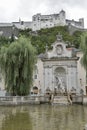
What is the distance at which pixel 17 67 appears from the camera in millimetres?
41875

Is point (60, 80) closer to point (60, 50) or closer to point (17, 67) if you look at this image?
point (60, 50)

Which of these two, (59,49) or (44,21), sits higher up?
(44,21)

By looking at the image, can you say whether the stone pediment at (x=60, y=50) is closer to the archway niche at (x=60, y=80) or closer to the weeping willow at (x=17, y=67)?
the archway niche at (x=60, y=80)

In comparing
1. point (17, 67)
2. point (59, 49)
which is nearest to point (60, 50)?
point (59, 49)

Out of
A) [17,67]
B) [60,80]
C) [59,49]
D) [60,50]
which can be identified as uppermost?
[59,49]

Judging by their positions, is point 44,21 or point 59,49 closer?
point 59,49

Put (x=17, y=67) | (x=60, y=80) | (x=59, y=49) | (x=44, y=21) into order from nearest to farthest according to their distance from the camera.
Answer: (x=17, y=67)
(x=60, y=80)
(x=59, y=49)
(x=44, y=21)

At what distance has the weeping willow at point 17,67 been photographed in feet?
136

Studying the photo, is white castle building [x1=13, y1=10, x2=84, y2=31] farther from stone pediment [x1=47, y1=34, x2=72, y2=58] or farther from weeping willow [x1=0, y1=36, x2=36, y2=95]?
weeping willow [x1=0, y1=36, x2=36, y2=95]

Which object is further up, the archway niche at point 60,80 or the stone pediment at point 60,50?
the stone pediment at point 60,50

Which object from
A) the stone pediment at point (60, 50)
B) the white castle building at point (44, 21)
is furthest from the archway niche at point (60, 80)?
the white castle building at point (44, 21)

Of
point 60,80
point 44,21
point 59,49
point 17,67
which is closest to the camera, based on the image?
point 17,67

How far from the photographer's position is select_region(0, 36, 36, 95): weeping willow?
4144cm

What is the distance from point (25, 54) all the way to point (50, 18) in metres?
103
